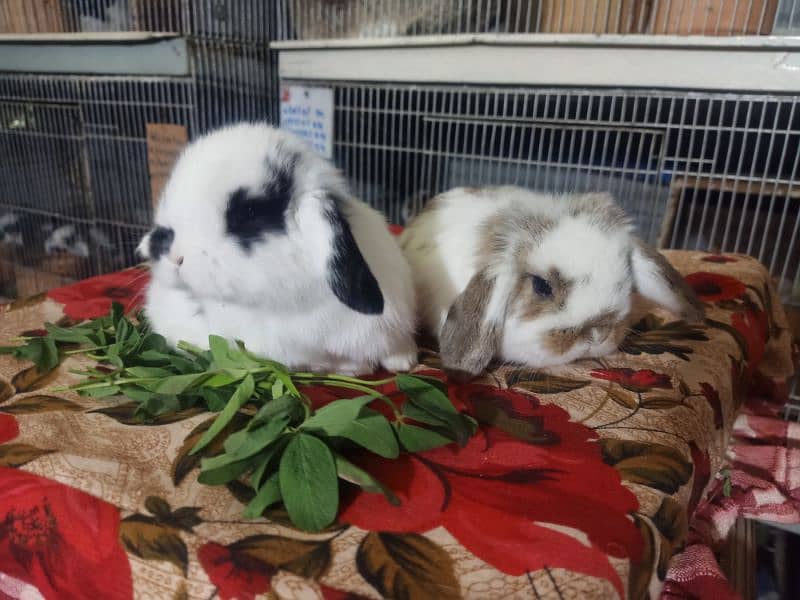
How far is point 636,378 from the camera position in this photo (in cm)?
75

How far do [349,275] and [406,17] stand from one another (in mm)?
1106

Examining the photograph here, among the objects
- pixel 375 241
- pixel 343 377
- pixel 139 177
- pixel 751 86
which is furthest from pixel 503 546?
pixel 139 177

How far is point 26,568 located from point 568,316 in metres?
0.64

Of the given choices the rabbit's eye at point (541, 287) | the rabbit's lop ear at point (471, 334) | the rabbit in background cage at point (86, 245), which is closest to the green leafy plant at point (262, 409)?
the rabbit's lop ear at point (471, 334)

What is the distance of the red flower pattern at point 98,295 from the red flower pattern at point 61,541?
0.49m

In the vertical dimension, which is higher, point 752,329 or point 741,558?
point 752,329

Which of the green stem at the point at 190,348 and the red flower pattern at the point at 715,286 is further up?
the green stem at the point at 190,348

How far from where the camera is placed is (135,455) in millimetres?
538

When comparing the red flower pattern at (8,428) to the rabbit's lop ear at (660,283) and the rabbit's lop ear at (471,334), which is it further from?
the rabbit's lop ear at (660,283)

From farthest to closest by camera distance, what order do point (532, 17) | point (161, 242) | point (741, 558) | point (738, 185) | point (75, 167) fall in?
point (75, 167)
point (532, 17)
point (738, 185)
point (741, 558)
point (161, 242)

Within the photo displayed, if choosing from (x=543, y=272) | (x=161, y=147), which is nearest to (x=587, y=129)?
(x=543, y=272)

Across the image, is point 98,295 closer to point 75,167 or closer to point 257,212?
point 257,212

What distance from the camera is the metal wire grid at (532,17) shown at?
1.17 m

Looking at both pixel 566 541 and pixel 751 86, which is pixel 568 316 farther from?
pixel 751 86
